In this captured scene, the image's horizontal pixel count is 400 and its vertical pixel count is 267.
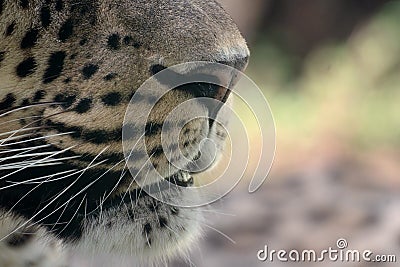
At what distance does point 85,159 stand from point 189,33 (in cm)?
37

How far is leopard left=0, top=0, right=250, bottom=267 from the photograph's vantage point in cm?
199

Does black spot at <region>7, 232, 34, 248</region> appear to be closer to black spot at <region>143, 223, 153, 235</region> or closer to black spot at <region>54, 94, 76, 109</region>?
black spot at <region>143, 223, 153, 235</region>

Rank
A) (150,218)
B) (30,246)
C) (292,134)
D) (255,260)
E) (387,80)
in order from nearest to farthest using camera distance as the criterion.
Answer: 1. (150,218)
2. (30,246)
3. (255,260)
4. (292,134)
5. (387,80)

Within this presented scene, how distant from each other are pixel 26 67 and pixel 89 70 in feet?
0.47

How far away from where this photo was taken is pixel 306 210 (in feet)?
14.6

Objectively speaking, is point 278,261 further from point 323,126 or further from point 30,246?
point 323,126

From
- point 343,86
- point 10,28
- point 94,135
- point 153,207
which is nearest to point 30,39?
point 10,28

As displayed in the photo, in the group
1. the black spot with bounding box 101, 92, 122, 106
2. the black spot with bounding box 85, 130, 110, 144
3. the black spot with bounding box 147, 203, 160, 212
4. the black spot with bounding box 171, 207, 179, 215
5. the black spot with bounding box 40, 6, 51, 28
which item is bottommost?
the black spot with bounding box 171, 207, 179, 215

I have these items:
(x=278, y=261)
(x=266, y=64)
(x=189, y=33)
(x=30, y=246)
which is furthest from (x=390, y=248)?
(x=266, y=64)

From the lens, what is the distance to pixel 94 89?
78.8 inches

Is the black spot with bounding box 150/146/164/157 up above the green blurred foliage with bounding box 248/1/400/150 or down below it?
above

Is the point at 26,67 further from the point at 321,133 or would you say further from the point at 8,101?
the point at 321,133

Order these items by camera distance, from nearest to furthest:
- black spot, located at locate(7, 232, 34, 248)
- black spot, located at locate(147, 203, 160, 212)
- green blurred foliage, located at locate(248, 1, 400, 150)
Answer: black spot, located at locate(147, 203, 160, 212) → black spot, located at locate(7, 232, 34, 248) → green blurred foliage, located at locate(248, 1, 400, 150)

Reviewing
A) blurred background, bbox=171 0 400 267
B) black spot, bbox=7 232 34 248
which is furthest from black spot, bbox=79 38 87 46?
blurred background, bbox=171 0 400 267
